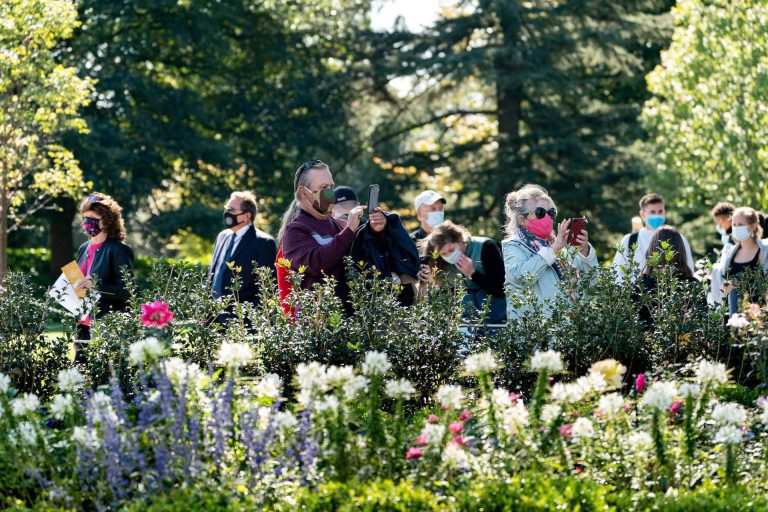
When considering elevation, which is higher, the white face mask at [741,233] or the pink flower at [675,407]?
the white face mask at [741,233]

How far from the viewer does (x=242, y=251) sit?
838 centimetres

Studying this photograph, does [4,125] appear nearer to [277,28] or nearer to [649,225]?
[649,225]

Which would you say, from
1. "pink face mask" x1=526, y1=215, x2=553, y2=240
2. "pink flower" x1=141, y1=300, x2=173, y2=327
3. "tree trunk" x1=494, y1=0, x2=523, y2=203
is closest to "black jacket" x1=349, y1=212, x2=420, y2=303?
"pink face mask" x1=526, y1=215, x2=553, y2=240

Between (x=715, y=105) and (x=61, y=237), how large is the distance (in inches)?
588

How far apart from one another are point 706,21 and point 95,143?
1283 cm

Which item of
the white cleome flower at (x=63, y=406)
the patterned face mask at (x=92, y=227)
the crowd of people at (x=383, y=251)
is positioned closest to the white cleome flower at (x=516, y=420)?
the white cleome flower at (x=63, y=406)

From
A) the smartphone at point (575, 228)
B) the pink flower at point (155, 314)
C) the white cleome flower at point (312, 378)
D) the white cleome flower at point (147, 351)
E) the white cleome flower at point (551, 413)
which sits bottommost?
the white cleome flower at point (551, 413)

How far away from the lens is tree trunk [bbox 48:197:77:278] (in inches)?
1036

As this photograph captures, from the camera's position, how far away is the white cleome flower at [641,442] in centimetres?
459

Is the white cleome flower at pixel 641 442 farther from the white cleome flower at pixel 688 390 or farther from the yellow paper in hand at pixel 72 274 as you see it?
the yellow paper in hand at pixel 72 274

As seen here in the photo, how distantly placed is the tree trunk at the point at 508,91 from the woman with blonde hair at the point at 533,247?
18181 mm

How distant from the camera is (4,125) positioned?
14961mm

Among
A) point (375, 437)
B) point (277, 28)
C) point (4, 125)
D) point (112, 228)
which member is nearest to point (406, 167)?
point (277, 28)

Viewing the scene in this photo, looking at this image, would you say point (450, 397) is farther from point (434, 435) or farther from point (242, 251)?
point (242, 251)
